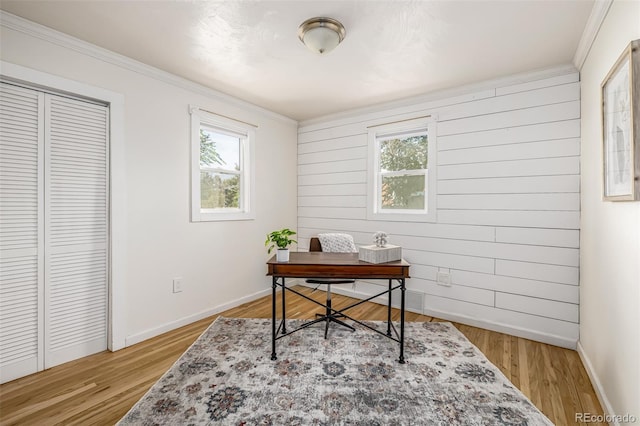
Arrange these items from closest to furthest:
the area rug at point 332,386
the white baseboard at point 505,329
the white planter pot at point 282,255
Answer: the area rug at point 332,386, the white planter pot at point 282,255, the white baseboard at point 505,329

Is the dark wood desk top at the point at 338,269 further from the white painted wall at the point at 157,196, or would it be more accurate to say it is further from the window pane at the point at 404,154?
the window pane at the point at 404,154

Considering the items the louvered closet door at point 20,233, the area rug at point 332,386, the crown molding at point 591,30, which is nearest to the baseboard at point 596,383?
the area rug at point 332,386

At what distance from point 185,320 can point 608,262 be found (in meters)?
3.48

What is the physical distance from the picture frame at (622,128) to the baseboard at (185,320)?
348 centimetres

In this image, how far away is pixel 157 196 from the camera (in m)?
2.79

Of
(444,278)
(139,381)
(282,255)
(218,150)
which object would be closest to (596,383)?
(444,278)

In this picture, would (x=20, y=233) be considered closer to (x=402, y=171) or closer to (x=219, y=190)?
(x=219, y=190)

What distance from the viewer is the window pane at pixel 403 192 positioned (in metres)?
3.48

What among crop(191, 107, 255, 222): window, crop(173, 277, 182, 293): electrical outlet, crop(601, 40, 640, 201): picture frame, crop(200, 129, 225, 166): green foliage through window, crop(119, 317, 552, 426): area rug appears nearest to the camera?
crop(601, 40, 640, 201): picture frame

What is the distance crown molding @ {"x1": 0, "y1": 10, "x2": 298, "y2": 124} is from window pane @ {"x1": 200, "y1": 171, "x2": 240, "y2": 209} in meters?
0.88

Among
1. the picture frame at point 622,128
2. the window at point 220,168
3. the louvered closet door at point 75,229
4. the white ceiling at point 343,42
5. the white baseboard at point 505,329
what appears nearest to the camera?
the picture frame at point 622,128

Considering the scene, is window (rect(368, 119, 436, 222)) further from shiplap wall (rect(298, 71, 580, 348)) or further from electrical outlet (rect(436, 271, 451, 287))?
electrical outlet (rect(436, 271, 451, 287))

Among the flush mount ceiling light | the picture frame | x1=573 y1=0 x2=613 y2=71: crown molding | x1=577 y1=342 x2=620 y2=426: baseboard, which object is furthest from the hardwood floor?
the flush mount ceiling light

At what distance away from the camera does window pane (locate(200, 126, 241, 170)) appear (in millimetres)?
3291
